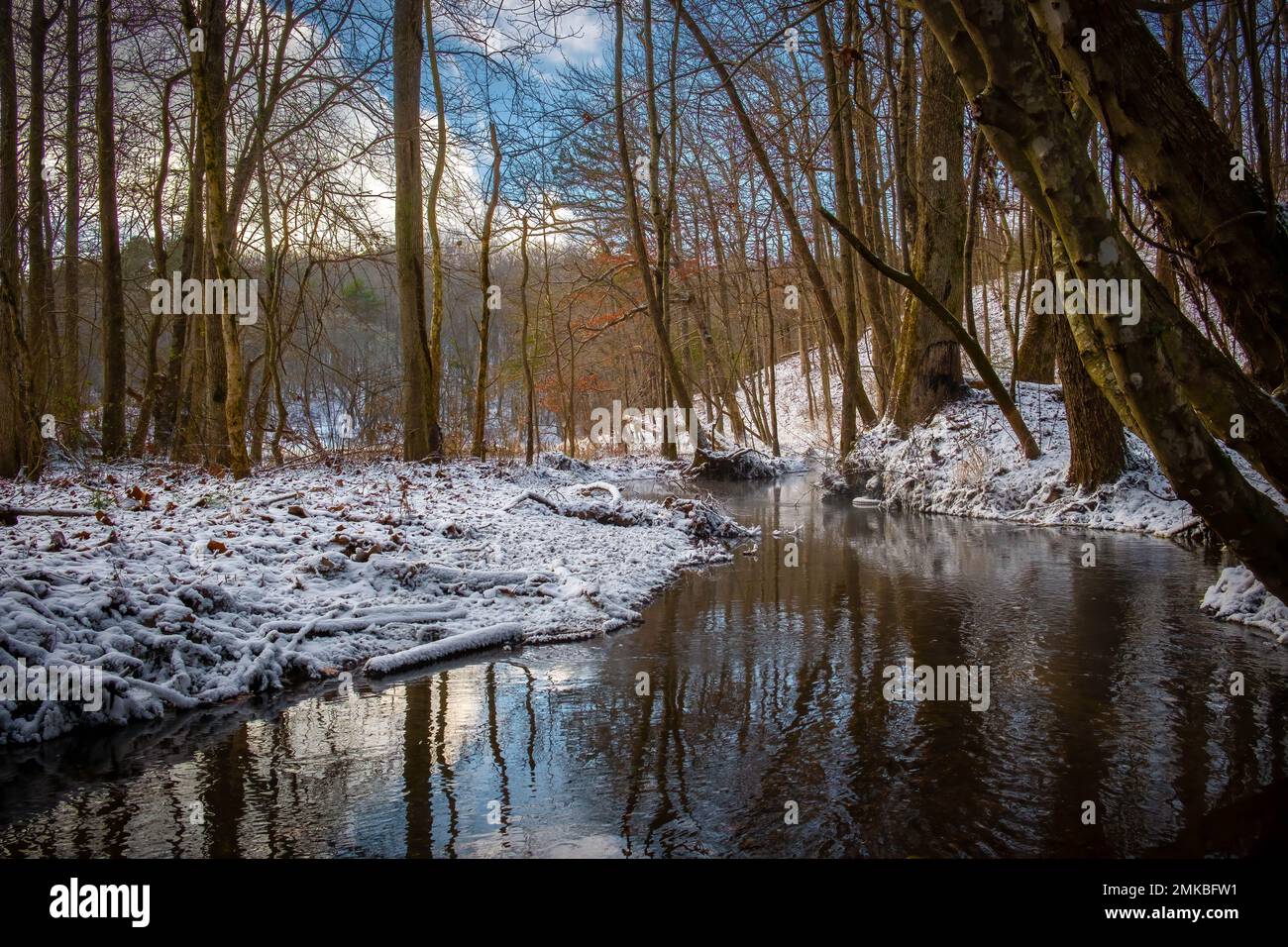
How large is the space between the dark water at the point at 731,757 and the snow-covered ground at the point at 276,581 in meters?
0.29

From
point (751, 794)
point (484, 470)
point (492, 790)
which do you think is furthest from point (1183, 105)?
point (484, 470)

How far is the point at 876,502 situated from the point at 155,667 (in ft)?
40.5

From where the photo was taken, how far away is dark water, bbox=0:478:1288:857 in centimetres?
276

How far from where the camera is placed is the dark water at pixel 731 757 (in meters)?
2.76

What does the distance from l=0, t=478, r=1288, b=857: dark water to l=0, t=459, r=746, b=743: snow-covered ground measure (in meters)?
0.29

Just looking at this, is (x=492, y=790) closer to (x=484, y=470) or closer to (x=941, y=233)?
(x=484, y=470)

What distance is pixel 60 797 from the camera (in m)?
3.15

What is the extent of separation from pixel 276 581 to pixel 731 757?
371 cm

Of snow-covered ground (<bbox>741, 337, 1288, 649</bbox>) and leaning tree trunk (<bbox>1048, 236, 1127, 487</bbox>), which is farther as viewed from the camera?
snow-covered ground (<bbox>741, 337, 1288, 649</bbox>)

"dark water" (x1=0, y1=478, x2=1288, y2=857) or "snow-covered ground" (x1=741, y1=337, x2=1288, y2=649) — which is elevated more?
"snow-covered ground" (x1=741, y1=337, x2=1288, y2=649)

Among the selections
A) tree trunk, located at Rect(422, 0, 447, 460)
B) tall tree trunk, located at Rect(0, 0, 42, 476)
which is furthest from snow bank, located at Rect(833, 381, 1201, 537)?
tall tree trunk, located at Rect(0, 0, 42, 476)

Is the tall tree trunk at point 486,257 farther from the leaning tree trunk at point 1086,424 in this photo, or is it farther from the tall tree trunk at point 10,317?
the leaning tree trunk at point 1086,424

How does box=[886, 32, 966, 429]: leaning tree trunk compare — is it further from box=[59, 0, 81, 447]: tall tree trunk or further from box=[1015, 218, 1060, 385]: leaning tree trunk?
box=[59, 0, 81, 447]: tall tree trunk

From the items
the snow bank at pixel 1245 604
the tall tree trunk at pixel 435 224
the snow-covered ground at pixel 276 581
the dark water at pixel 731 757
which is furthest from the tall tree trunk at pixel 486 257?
the snow bank at pixel 1245 604
